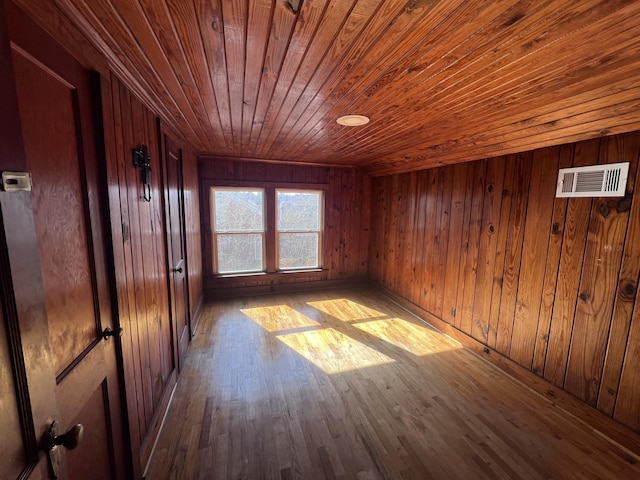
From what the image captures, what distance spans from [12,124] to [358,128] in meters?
2.09

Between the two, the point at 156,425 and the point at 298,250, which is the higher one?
the point at 298,250

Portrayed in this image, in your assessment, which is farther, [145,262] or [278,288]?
[278,288]

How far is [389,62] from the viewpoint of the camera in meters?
1.22

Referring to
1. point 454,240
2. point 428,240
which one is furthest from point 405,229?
point 454,240

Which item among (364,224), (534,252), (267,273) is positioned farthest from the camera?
(364,224)

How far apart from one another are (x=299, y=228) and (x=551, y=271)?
3.25m

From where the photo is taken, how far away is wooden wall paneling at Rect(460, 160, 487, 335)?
2678mm

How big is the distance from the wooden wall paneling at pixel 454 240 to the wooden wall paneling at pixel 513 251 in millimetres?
547

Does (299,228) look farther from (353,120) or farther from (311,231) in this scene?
(353,120)

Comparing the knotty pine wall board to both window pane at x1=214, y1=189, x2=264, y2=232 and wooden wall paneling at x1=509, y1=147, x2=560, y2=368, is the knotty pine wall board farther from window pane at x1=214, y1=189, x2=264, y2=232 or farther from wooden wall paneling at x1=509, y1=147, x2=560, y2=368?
window pane at x1=214, y1=189, x2=264, y2=232

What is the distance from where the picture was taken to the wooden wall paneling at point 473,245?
2.68 meters

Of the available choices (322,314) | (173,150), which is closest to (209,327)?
(322,314)

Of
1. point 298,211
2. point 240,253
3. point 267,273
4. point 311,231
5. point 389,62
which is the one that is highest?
point 389,62

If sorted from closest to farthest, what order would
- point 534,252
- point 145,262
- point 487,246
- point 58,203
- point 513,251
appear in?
point 58,203
point 145,262
point 534,252
point 513,251
point 487,246
